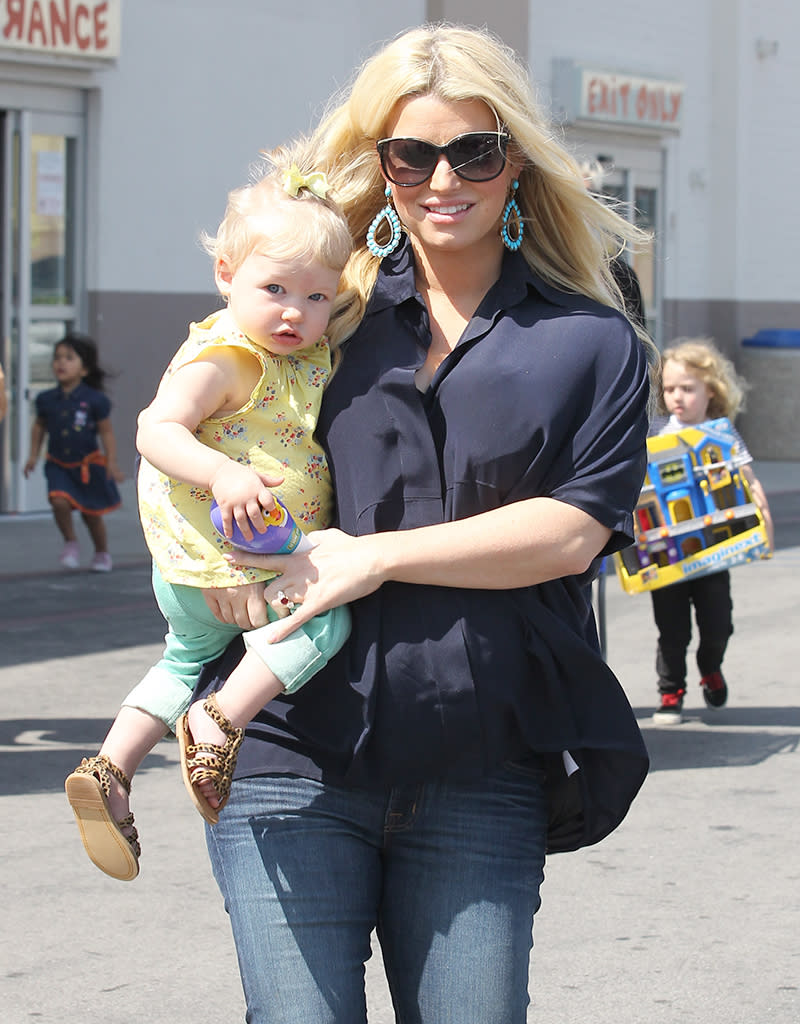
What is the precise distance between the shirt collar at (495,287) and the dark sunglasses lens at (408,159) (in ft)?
0.45

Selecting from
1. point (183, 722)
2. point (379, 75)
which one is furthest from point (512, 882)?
point (379, 75)

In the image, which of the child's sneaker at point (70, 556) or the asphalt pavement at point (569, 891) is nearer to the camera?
the asphalt pavement at point (569, 891)

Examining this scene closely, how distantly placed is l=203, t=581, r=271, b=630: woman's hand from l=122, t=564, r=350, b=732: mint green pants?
0.05 ft

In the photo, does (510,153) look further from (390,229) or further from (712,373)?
(712,373)

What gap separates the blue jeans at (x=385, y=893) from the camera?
2.52 metres

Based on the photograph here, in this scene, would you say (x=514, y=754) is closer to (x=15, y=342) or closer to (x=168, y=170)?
(x=15, y=342)

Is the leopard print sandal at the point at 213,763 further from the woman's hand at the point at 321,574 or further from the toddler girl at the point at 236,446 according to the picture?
the woman's hand at the point at 321,574

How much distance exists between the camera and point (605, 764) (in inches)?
104

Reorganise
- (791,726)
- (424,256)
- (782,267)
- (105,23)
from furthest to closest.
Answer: (782,267)
(105,23)
(791,726)
(424,256)

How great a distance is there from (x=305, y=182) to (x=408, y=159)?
0.16 meters

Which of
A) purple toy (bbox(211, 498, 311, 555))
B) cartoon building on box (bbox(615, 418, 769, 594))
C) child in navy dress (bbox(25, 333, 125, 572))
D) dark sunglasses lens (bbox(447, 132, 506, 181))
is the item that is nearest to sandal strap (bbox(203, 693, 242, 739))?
purple toy (bbox(211, 498, 311, 555))

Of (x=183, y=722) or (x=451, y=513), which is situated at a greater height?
(x=451, y=513)

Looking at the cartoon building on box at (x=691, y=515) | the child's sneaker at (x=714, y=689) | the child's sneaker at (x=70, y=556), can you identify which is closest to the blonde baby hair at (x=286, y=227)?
the cartoon building on box at (x=691, y=515)

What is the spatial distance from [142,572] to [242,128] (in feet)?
19.6
